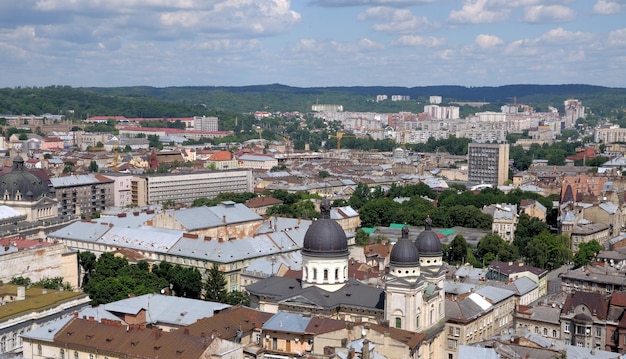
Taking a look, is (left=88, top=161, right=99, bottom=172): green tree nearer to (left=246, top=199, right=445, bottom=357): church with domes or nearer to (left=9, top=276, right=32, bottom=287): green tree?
(left=9, top=276, right=32, bottom=287): green tree

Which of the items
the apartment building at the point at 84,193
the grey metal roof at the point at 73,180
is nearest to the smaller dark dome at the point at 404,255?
the apartment building at the point at 84,193

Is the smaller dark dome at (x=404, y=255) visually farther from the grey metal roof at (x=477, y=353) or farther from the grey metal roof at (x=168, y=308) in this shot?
the grey metal roof at (x=168, y=308)

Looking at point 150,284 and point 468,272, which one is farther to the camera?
point 468,272

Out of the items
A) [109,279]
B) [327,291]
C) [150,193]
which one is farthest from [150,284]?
[150,193]

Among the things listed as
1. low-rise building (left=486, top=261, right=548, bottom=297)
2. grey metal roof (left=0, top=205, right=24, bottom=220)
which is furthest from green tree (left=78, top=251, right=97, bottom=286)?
low-rise building (left=486, top=261, right=548, bottom=297)

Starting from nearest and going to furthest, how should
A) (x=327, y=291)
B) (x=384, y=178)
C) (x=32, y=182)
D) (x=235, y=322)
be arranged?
(x=235, y=322), (x=327, y=291), (x=32, y=182), (x=384, y=178)

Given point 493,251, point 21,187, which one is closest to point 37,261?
point 21,187

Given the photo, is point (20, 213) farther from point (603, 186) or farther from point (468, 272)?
point (603, 186)
